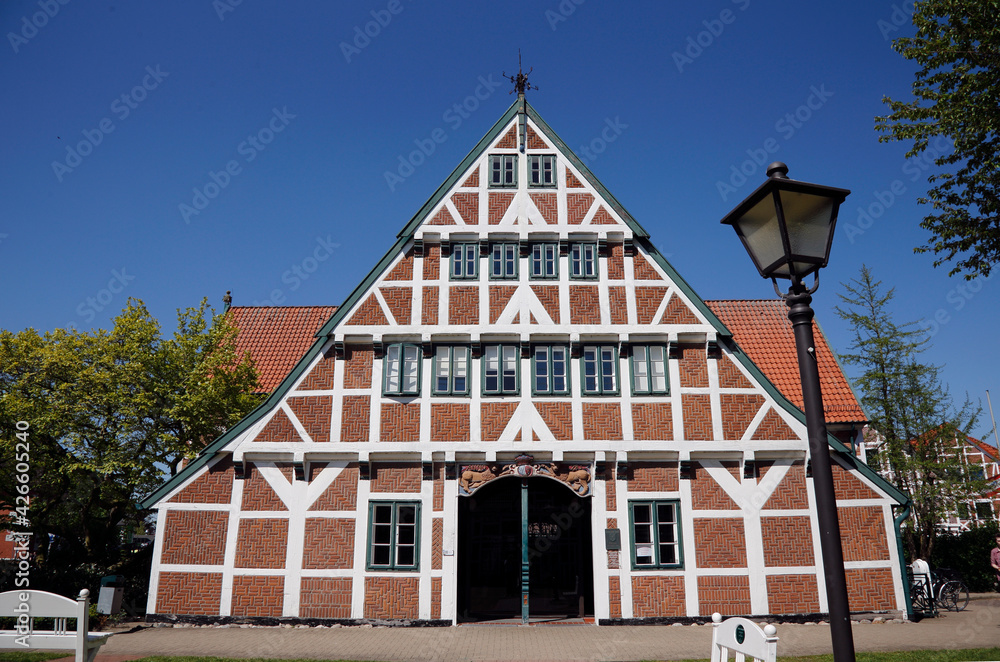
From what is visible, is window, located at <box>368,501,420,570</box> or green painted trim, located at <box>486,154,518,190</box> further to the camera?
green painted trim, located at <box>486,154,518,190</box>

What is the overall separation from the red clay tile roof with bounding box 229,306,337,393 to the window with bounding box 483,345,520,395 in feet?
32.4

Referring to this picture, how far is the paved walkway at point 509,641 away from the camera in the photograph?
12039mm

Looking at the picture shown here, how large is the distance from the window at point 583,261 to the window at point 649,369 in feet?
7.40

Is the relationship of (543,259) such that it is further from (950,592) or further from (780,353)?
(950,592)

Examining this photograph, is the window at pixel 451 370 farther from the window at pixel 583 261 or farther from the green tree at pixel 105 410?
the green tree at pixel 105 410

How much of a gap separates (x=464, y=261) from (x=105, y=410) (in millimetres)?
10764

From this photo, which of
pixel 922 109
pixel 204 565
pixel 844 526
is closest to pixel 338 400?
pixel 204 565

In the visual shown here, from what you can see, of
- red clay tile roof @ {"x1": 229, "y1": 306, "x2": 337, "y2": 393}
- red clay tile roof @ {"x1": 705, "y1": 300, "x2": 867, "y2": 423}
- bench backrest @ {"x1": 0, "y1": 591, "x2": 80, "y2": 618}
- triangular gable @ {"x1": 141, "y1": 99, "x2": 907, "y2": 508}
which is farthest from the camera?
red clay tile roof @ {"x1": 229, "y1": 306, "x2": 337, "y2": 393}

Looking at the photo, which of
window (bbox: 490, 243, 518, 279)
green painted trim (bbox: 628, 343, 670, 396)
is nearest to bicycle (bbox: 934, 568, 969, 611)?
green painted trim (bbox: 628, 343, 670, 396)

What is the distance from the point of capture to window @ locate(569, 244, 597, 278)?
1681 cm

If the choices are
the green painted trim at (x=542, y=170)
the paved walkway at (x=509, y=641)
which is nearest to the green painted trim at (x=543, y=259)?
the green painted trim at (x=542, y=170)

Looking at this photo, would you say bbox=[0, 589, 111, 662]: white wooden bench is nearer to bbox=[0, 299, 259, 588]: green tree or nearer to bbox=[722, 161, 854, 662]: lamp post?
bbox=[722, 161, 854, 662]: lamp post

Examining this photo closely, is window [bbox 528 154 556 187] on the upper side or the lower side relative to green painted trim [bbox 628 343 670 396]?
upper

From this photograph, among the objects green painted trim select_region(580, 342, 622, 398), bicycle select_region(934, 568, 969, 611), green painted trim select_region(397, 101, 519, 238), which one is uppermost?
green painted trim select_region(397, 101, 519, 238)
